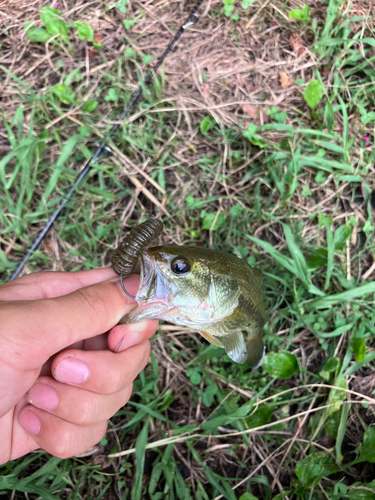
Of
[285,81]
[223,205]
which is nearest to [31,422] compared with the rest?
[223,205]

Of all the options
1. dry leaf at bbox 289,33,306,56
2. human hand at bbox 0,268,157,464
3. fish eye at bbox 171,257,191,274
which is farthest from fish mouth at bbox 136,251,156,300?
dry leaf at bbox 289,33,306,56

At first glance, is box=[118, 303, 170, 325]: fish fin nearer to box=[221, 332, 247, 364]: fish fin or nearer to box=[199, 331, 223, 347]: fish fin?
box=[199, 331, 223, 347]: fish fin

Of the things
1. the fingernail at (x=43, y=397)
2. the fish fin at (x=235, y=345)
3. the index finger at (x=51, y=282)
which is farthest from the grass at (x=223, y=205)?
the fingernail at (x=43, y=397)

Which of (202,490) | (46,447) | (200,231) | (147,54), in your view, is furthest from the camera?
(147,54)

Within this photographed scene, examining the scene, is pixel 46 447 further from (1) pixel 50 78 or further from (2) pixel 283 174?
(1) pixel 50 78

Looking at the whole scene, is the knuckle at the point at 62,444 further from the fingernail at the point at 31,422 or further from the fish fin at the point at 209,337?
A: the fish fin at the point at 209,337

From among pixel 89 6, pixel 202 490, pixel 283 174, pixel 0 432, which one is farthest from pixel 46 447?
pixel 89 6
